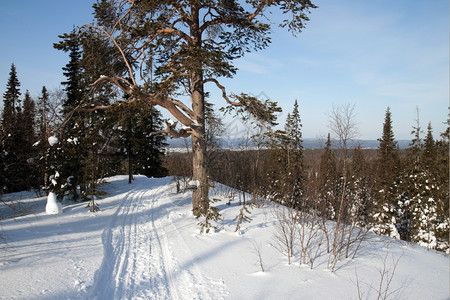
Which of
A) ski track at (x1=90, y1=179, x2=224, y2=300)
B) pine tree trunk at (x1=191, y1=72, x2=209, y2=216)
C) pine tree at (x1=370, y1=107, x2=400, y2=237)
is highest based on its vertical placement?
pine tree trunk at (x1=191, y1=72, x2=209, y2=216)

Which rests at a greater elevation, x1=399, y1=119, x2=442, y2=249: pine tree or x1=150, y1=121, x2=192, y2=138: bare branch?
x1=150, y1=121, x2=192, y2=138: bare branch

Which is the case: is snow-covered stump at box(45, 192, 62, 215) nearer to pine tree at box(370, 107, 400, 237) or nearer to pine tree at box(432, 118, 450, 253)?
pine tree at box(370, 107, 400, 237)

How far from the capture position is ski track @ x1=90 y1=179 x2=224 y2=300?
4363 mm

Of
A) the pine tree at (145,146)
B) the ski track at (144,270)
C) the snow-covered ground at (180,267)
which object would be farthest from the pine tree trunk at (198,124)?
the pine tree at (145,146)

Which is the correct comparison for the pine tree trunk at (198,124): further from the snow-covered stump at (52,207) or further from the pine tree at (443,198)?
the pine tree at (443,198)

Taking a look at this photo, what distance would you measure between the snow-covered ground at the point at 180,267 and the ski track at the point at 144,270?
0.02 m

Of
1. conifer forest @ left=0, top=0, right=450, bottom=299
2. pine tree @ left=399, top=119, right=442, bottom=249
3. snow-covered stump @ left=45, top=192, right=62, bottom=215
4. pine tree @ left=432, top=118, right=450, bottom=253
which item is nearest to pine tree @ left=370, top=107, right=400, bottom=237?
pine tree @ left=399, top=119, right=442, bottom=249

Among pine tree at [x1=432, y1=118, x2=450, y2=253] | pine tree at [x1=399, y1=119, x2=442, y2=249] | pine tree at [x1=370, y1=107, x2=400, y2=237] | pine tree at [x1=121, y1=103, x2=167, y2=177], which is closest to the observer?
pine tree at [x1=432, y1=118, x2=450, y2=253]

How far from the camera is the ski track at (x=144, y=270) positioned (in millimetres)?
4363

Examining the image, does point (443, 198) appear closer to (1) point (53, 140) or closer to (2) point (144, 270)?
(2) point (144, 270)

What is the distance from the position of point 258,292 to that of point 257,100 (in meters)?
5.81

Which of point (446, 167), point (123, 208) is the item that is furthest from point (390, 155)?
point (123, 208)

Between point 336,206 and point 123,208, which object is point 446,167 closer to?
point 336,206

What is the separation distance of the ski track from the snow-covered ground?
2cm
